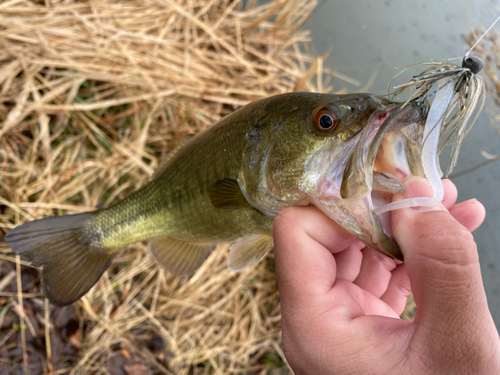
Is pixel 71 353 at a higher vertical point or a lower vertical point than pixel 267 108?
lower

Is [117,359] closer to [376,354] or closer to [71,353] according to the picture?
[71,353]

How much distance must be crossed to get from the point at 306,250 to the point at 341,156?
0.28 m

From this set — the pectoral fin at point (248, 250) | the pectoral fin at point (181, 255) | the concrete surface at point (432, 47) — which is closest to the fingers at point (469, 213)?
the pectoral fin at point (248, 250)

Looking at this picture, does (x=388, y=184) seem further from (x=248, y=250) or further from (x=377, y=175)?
(x=248, y=250)

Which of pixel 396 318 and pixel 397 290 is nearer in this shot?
pixel 396 318

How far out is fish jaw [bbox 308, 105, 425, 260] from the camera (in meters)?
0.82

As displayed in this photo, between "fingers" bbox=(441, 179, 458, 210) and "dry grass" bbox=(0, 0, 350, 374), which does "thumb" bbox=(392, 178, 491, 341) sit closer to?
"fingers" bbox=(441, 179, 458, 210)

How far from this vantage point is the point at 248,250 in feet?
4.00

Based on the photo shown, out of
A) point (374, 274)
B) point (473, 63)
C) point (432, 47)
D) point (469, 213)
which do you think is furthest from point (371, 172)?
point (432, 47)

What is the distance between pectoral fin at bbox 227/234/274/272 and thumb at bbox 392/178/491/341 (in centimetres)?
53

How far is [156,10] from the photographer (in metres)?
2.50

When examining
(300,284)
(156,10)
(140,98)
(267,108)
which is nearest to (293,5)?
(156,10)

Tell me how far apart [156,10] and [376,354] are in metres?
2.66

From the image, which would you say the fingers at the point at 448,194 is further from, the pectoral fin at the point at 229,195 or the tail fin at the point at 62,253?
the tail fin at the point at 62,253
